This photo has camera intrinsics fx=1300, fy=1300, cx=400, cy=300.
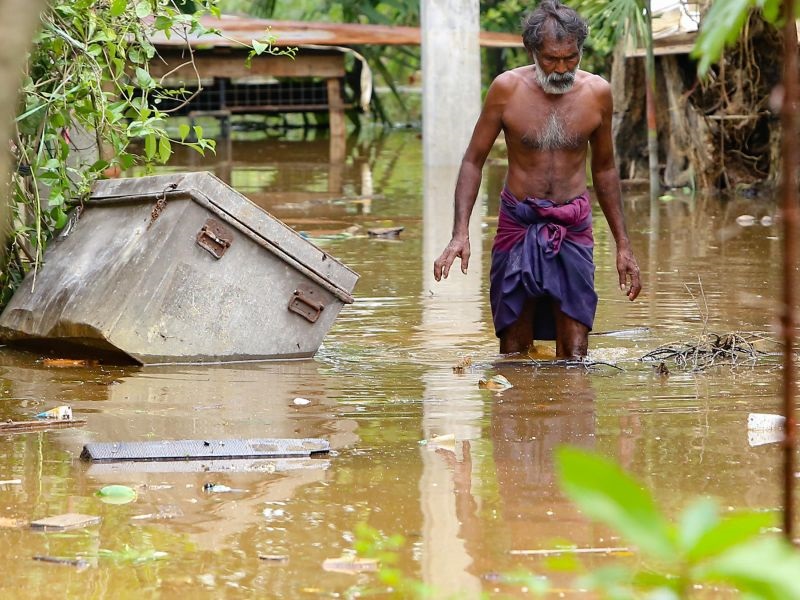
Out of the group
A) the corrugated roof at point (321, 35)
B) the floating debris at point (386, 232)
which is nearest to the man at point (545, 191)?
the floating debris at point (386, 232)

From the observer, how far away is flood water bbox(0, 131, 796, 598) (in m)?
3.20

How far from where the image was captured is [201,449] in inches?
164

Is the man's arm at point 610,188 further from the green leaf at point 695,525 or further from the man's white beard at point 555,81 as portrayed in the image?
the green leaf at point 695,525

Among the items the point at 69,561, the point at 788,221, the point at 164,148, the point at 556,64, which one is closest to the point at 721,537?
the point at 788,221

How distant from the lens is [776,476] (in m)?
3.91

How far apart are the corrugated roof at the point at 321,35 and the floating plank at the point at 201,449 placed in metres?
15.0

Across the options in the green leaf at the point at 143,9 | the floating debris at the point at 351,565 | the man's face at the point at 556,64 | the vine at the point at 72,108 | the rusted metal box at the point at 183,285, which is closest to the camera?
the floating debris at the point at 351,565

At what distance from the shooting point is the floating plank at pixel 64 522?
3.42 meters

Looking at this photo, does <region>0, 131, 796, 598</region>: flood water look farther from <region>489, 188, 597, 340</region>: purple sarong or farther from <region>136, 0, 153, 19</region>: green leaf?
<region>136, 0, 153, 19</region>: green leaf

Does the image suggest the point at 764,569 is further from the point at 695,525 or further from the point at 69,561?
the point at 69,561

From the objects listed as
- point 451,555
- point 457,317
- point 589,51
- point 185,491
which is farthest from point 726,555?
point 589,51

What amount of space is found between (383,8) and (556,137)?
71.1 feet

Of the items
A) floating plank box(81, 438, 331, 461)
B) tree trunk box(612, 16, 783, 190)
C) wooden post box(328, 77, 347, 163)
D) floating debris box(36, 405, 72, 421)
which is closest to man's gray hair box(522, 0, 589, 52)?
floating plank box(81, 438, 331, 461)

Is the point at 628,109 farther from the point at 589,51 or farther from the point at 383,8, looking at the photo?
the point at 383,8
